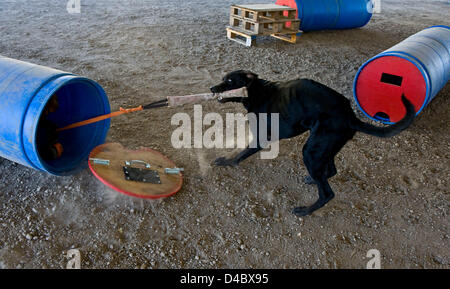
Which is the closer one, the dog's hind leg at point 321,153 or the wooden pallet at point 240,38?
the dog's hind leg at point 321,153

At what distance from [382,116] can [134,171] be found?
3.15 metres

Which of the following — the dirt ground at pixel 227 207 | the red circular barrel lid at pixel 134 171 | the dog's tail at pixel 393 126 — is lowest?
the dirt ground at pixel 227 207

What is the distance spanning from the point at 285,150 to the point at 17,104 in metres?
2.44

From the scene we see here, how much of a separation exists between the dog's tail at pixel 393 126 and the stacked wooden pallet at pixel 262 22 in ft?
14.7

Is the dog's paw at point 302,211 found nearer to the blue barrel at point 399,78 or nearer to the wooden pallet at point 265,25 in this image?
the blue barrel at point 399,78

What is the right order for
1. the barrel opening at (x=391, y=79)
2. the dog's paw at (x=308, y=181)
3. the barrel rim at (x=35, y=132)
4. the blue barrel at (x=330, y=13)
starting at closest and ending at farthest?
the barrel rim at (x=35, y=132) → the dog's paw at (x=308, y=181) → the barrel opening at (x=391, y=79) → the blue barrel at (x=330, y=13)

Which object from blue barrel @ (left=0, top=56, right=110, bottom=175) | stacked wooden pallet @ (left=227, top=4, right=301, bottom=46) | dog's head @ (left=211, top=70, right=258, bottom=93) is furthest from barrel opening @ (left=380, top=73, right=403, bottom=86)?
blue barrel @ (left=0, top=56, right=110, bottom=175)

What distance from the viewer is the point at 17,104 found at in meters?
2.30

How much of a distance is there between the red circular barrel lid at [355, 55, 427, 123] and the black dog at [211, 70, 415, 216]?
184 cm

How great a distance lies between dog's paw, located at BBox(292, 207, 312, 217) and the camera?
270 centimetres

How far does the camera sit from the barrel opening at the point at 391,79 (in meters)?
4.00

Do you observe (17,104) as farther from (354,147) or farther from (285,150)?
(354,147)

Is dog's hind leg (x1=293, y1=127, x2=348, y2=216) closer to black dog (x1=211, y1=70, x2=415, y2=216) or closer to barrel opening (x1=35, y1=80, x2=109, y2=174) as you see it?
black dog (x1=211, y1=70, x2=415, y2=216)

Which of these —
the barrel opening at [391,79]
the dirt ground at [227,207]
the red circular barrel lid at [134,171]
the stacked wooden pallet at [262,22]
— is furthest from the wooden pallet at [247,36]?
the red circular barrel lid at [134,171]
